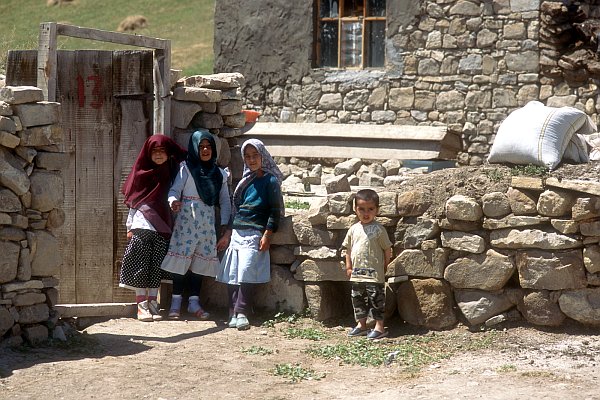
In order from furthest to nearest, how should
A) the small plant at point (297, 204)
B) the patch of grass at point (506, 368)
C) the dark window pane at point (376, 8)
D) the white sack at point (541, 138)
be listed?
1. the dark window pane at point (376, 8)
2. the small plant at point (297, 204)
3. the white sack at point (541, 138)
4. the patch of grass at point (506, 368)

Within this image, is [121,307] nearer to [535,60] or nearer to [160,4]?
[535,60]

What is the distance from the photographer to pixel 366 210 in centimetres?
681

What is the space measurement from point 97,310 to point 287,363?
5.62 feet

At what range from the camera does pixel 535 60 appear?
37.6ft

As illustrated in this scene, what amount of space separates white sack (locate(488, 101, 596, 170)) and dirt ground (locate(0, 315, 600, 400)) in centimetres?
126

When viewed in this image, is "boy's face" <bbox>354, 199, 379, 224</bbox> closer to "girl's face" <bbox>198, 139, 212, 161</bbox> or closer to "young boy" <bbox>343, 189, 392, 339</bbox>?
"young boy" <bbox>343, 189, 392, 339</bbox>

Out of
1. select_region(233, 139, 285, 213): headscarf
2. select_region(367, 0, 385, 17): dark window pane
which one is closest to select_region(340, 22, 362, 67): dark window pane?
select_region(367, 0, 385, 17): dark window pane

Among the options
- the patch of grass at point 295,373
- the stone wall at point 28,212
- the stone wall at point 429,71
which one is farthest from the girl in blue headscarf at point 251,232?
the stone wall at point 429,71

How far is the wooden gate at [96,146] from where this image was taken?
7328mm

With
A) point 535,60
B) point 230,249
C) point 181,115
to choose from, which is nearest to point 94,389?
point 230,249

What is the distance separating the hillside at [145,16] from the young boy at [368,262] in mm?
15326

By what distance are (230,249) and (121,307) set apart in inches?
36.7

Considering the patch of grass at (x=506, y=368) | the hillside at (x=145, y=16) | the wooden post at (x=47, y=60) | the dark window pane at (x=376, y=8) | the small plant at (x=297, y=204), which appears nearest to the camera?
the patch of grass at (x=506, y=368)

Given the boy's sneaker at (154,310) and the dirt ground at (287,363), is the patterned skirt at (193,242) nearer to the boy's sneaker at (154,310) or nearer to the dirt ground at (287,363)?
the boy's sneaker at (154,310)
